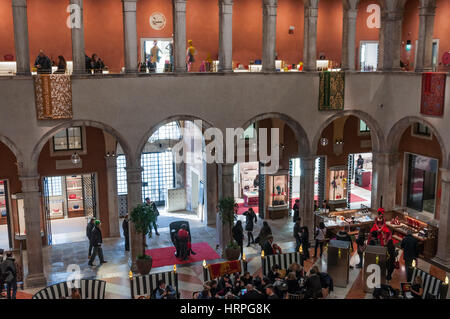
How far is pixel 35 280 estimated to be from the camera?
15.8 metres

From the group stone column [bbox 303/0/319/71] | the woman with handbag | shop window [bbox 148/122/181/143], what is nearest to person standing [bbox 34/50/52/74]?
shop window [bbox 148/122/181/143]

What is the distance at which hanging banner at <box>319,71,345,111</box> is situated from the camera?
60.9 ft

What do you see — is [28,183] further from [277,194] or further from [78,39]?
[277,194]

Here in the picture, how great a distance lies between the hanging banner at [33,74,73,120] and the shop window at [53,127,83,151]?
4004mm

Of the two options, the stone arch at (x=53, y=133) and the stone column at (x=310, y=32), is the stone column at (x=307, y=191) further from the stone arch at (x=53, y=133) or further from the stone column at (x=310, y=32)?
the stone arch at (x=53, y=133)

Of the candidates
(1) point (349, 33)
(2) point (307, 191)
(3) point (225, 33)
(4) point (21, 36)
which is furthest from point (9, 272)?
(1) point (349, 33)

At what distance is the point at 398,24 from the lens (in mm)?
19266

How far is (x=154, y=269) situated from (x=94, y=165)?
5168 mm

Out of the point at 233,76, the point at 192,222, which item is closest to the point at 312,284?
the point at 233,76

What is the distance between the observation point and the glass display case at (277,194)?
22.5 m

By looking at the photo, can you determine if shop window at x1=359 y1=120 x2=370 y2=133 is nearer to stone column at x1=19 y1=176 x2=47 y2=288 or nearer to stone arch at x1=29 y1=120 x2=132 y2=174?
stone arch at x1=29 y1=120 x2=132 y2=174

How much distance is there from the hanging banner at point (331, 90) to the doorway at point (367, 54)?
5.15m

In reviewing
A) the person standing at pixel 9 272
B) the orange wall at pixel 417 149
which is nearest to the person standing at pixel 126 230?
the person standing at pixel 9 272

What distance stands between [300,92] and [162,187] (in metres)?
9.85
